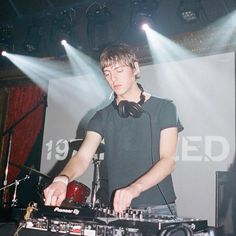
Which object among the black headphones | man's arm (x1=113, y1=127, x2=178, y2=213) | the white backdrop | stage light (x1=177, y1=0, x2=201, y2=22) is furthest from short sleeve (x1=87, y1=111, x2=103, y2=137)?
stage light (x1=177, y1=0, x2=201, y2=22)

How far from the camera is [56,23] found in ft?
19.3

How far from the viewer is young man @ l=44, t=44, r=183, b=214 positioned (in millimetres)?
1934

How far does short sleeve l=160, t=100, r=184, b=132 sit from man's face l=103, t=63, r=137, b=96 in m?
0.24

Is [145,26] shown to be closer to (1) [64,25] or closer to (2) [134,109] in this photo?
(1) [64,25]

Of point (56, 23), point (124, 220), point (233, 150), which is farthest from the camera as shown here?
point (56, 23)

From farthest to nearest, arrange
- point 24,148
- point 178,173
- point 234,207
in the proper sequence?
1. point 24,148
2. point 178,173
3. point 234,207

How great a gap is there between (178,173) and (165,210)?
8.96 ft

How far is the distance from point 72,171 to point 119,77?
576mm

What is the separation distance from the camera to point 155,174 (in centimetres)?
166

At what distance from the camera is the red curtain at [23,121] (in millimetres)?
6766

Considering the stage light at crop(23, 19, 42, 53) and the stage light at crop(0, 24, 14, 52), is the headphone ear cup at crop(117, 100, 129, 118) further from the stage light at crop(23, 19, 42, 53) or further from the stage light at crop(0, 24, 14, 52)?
the stage light at crop(0, 24, 14, 52)

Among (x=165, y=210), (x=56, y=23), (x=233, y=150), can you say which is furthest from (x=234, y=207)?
(x=56, y=23)

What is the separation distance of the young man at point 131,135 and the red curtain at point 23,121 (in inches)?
186

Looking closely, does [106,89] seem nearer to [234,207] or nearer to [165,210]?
[234,207]
